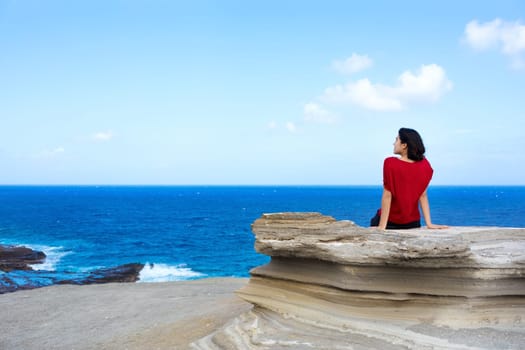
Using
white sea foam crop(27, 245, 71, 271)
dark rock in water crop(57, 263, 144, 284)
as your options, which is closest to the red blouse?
dark rock in water crop(57, 263, 144, 284)

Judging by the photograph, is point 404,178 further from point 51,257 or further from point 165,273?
point 51,257

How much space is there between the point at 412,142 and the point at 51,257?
33.4 m

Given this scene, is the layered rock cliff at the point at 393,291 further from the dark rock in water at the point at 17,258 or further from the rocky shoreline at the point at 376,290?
the dark rock in water at the point at 17,258

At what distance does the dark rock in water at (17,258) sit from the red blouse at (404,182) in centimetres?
2595

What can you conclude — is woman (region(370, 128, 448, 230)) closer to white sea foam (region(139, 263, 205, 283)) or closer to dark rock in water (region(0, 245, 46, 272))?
white sea foam (region(139, 263, 205, 283))

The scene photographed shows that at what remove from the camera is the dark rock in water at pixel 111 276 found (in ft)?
83.4

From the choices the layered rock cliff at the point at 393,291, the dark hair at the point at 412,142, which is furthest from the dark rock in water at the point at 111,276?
the dark hair at the point at 412,142

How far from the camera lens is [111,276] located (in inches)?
1065

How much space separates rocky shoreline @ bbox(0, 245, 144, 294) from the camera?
2333 centimetres

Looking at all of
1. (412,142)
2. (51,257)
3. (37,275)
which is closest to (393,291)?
(412,142)

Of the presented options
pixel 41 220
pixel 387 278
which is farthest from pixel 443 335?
pixel 41 220

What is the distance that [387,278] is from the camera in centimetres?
731

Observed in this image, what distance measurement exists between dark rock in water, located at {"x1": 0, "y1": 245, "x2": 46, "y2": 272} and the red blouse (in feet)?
85.1

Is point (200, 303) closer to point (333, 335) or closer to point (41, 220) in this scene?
point (333, 335)
